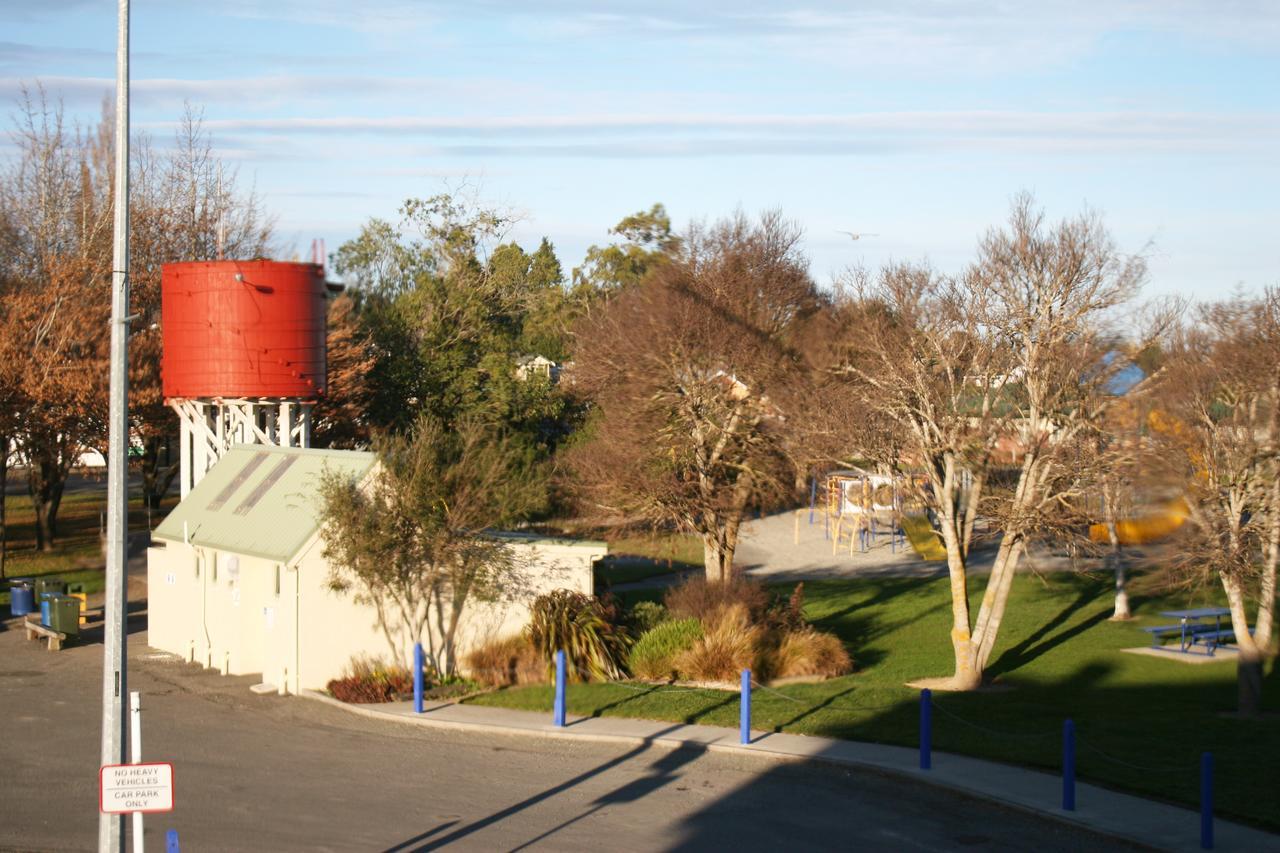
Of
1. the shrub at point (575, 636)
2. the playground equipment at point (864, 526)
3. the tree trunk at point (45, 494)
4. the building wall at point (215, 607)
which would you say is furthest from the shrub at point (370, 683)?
the tree trunk at point (45, 494)

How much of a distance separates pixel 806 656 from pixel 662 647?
2.65 metres

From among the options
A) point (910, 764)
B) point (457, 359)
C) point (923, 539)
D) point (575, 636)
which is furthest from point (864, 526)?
point (910, 764)

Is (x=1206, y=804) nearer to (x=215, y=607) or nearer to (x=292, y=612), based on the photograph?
(x=292, y=612)

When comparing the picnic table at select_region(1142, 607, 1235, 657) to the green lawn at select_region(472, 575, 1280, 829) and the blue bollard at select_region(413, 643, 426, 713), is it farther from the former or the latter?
the blue bollard at select_region(413, 643, 426, 713)

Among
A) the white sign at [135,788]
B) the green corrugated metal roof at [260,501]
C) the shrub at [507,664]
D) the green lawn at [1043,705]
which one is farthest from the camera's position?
the shrub at [507,664]

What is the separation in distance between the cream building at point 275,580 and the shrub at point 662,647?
1.37 metres

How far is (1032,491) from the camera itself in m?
21.6

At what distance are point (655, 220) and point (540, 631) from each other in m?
67.9

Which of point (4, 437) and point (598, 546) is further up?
point (4, 437)

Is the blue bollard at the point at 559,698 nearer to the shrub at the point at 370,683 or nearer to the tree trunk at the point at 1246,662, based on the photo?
the shrub at the point at 370,683

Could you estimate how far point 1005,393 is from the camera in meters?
22.9

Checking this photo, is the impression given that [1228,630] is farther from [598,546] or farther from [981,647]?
[598,546]

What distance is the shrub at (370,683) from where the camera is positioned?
63.2 ft

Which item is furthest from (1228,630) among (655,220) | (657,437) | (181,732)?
(655,220)
